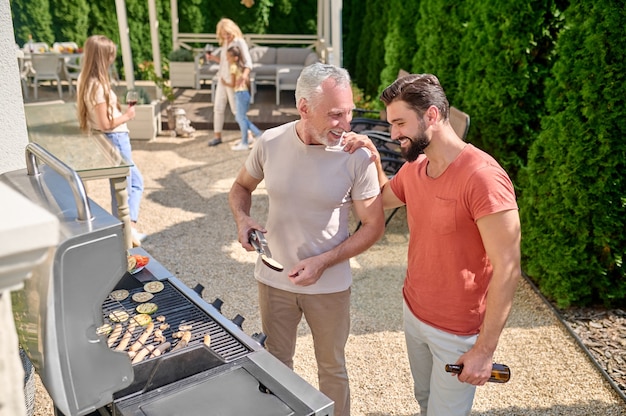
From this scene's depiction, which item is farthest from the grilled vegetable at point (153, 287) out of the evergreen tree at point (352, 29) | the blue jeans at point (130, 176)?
the evergreen tree at point (352, 29)

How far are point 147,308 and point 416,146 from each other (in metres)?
1.18

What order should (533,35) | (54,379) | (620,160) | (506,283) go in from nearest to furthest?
(54,379)
(506,283)
(620,160)
(533,35)

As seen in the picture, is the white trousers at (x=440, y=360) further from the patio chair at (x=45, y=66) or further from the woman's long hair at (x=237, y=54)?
the patio chair at (x=45, y=66)

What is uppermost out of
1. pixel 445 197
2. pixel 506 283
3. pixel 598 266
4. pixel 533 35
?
pixel 533 35

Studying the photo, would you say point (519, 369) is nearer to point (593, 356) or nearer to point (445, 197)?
point (593, 356)

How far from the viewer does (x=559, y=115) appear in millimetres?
4148

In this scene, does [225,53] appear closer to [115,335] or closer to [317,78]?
[317,78]

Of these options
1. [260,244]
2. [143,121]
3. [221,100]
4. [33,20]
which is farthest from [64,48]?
[260,244]

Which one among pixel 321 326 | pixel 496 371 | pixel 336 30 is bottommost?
pixel 321 326

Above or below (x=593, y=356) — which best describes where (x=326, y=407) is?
above

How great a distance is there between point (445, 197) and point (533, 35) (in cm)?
318

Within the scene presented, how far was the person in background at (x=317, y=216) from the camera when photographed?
233cm

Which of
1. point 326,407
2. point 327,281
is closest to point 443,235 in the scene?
point 327,281

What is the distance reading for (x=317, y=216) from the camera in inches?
97.6
